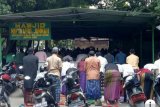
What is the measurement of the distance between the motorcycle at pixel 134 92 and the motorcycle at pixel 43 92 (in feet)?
6.45

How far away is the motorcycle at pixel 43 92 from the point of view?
1105 cm

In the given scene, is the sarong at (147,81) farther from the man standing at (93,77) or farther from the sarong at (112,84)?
the man standing at (93,77)

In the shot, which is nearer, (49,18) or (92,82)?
(92,82)

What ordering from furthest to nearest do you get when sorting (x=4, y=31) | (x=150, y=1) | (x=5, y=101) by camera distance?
1. (x=4, y=31)
2. (x=150, y=1)
3. (x=5, y=101)

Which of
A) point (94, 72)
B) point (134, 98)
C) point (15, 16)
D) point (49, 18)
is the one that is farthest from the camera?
point (49, 18)

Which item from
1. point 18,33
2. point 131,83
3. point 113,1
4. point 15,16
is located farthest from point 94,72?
point 113,1

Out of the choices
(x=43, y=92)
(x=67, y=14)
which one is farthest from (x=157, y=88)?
(x=67, y=14)

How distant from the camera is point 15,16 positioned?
16.0 meters

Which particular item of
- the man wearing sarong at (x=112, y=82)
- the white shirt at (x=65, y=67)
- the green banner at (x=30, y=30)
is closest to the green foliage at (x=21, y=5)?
the green banner at (x=30, y=30)

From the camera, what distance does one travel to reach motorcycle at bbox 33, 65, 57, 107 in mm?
11055

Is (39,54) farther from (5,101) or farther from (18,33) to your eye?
(5,101)

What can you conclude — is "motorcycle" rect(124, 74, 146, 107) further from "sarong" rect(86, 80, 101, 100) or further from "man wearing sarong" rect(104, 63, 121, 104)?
"sarong" rect(86, 80, 101, 100)

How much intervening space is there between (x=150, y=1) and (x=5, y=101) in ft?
28.4

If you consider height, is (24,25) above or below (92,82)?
above
